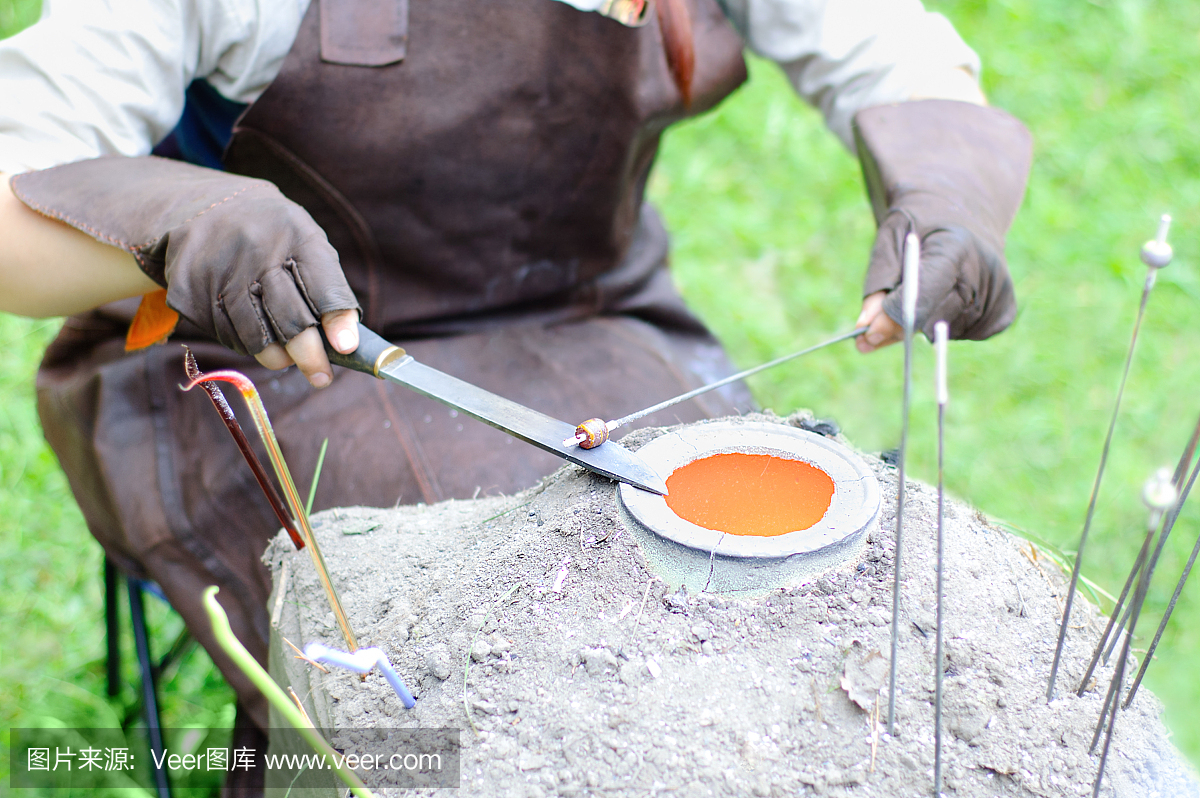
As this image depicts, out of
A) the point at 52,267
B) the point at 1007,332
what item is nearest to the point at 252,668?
the point at 52,267

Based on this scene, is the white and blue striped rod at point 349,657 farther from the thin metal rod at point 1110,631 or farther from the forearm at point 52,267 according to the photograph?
the forearm at point 52,267

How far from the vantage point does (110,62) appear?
1.52 meters

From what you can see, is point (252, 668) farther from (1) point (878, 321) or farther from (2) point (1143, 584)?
(1) point (878, 321)

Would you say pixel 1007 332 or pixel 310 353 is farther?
pixel 1007 332

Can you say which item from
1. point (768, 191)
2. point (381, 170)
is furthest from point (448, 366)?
point (768, 191)

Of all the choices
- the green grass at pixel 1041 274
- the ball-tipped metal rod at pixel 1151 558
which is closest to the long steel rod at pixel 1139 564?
the ball-tipped metal rod at pixel 1151 558

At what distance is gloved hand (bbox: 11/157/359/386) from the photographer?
4.42 ft

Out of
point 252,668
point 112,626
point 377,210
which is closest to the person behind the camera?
point 252,668

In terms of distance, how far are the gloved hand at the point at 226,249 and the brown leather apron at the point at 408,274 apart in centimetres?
28

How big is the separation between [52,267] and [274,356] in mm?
460

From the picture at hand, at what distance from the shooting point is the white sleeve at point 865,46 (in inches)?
80.1

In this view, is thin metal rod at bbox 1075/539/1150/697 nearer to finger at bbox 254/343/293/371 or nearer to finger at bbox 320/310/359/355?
finger at bbox 320/310/359/355

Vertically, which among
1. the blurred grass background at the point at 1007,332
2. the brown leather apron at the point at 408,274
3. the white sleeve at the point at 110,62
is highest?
the white sleeve at the point at 110,62

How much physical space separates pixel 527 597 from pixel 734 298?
2.99 metres
